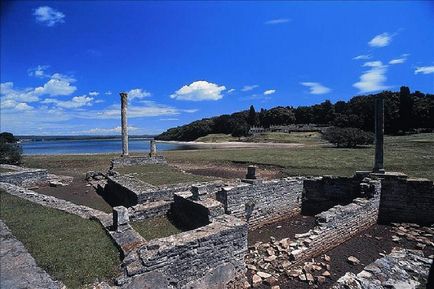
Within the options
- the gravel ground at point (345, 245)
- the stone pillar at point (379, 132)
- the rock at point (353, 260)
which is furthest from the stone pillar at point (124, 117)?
the rock at point (353, 260)

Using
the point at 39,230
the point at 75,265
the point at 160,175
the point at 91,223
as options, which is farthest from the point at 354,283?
the point at 160,175

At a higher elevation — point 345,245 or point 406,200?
point 406,200

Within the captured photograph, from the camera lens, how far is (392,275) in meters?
6.89

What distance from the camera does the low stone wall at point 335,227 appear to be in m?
9.62

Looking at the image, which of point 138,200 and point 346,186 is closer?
point 138,200

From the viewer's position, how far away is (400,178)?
13422mm

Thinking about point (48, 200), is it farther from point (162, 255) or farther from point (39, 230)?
point (162, 255)

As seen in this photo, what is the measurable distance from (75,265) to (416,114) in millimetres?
66310

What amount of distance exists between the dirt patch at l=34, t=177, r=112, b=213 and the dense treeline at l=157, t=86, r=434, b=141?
56.4 metres

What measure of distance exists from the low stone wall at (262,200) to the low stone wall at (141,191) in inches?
57.5

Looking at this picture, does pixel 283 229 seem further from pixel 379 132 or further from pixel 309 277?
pixel 379 132

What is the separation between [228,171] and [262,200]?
36.5 feet

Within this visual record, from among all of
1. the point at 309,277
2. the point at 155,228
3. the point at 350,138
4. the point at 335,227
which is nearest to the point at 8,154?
the point at 155,228

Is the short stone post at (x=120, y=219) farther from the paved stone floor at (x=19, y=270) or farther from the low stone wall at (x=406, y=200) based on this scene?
the low stone wall at (x=406, y=200)
